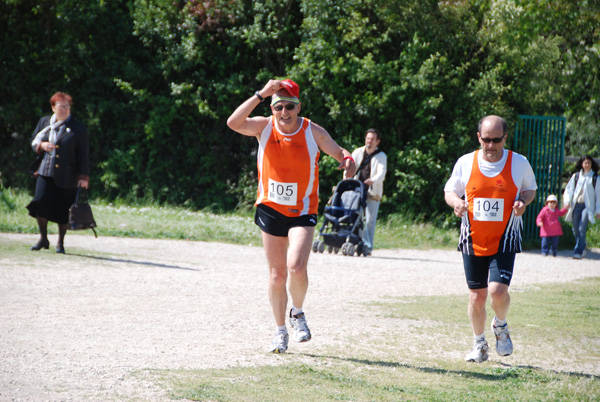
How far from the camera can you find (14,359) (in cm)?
524

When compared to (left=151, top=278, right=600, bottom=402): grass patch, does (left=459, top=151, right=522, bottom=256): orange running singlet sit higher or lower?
higher

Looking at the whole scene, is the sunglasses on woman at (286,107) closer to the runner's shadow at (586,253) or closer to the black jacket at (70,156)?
the black jacket at (70,156)

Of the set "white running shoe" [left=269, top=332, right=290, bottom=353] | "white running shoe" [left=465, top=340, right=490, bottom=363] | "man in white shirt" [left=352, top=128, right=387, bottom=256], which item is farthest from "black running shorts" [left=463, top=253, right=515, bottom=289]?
"man in white shirt" [left=352, top=128, right=387, bottom=256]

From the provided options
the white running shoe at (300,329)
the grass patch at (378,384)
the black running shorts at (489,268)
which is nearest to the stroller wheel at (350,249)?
the white running shoe at (300,329)

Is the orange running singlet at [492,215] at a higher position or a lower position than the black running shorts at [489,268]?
higher

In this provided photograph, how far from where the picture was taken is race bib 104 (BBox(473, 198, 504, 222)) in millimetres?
5664

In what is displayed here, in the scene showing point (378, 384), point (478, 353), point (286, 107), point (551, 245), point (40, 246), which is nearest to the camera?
point (378, 384)

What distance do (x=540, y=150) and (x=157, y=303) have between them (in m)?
10.7

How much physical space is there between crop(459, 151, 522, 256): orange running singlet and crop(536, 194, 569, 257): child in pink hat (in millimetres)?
9254

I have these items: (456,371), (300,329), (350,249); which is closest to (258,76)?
(350,249)

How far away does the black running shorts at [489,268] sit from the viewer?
5.70 meters

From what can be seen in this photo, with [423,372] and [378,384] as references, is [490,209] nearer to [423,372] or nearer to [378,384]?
[423,372]

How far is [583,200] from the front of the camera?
14.3m

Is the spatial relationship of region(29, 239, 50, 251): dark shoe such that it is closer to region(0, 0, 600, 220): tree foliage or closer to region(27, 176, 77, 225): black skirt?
region(27, 176, 77, 225): black skirt
